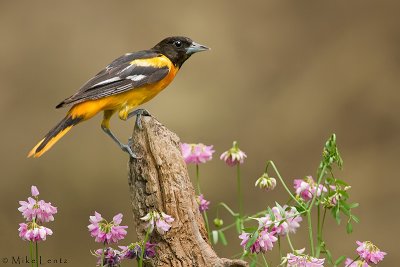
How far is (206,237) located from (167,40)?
87cm

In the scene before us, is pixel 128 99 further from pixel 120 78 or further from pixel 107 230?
pixel 107 230

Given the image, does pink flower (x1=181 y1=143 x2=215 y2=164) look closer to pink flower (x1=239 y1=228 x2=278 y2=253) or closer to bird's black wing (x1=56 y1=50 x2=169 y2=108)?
bird's black wing (x1=56 y1=50 x2=169 y2=108)

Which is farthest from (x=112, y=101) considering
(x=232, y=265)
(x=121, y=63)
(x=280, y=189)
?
(x=280, y=189)

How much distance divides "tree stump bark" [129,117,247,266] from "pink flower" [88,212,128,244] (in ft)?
0.70

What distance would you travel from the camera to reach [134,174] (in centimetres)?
202

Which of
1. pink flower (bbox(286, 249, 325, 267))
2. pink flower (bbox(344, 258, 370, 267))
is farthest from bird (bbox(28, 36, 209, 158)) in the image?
pink flower (bbox(344, 258, 370, 267))

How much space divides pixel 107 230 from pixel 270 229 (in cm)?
44

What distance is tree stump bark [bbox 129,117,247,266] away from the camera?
1955 mm

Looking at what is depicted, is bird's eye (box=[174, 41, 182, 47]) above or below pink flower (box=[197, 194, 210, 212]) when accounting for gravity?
above

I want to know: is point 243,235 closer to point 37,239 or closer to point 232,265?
point 232,265

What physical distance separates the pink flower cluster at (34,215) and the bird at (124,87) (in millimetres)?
266

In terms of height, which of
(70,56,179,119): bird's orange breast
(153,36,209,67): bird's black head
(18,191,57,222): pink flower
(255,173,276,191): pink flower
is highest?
(153,36,209,67): bird's black head

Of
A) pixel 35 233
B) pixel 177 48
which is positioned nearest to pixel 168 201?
pixel 35 233

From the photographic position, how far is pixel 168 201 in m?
1.97
